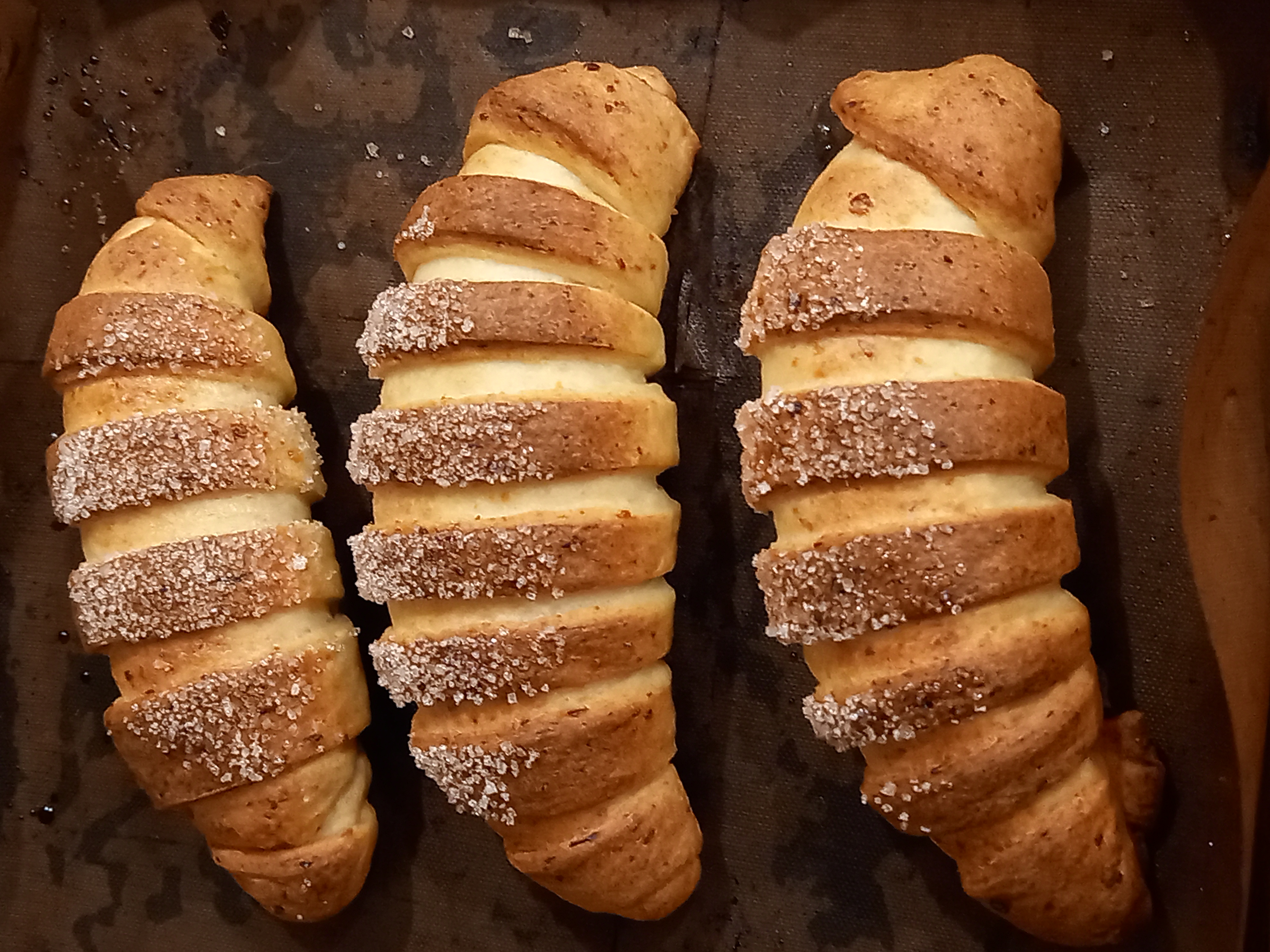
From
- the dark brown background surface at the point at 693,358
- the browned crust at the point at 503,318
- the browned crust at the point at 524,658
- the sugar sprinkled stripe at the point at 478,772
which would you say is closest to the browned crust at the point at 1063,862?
the dark brown background surface at the point at 693,358

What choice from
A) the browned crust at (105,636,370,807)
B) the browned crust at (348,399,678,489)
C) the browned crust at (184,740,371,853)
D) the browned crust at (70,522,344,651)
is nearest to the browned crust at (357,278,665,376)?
the browned crust at (348,399,678,489)

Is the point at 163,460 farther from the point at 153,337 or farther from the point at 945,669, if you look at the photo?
the point at 945,669

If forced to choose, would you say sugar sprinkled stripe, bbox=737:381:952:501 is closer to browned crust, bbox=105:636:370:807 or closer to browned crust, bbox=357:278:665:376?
browned crust, bbox=357:278:665:376

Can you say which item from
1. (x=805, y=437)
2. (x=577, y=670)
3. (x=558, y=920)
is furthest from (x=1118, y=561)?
(x=558, y=920)

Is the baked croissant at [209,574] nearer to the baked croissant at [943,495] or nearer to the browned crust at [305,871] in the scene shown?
the browned crust at [305,871]

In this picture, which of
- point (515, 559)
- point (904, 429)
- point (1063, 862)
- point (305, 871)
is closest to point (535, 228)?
point (515, 559)

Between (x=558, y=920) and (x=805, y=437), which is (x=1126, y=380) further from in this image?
(x=558, y=920)
